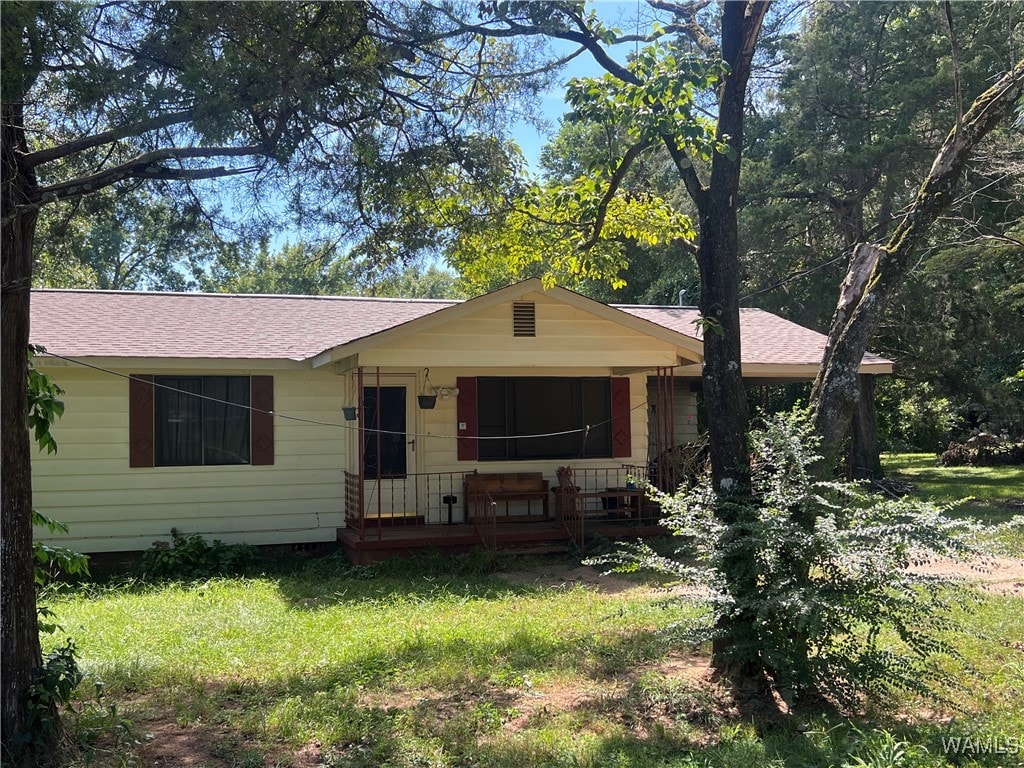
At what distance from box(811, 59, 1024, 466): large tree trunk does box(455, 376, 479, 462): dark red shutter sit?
21.0 ft

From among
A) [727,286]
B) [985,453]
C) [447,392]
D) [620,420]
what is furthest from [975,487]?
[727,286]

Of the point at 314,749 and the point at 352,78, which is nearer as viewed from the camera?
the point at 314,749

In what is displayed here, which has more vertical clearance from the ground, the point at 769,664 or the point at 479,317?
the point at 479,317

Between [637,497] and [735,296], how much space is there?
5857 millimetres

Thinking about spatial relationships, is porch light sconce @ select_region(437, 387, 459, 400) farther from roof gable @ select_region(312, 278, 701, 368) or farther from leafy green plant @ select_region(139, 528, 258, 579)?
leafy green plant @ select_region(139, 528, 258, 579)

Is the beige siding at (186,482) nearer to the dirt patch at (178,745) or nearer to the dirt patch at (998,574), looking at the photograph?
the dirt patch at (178,745)

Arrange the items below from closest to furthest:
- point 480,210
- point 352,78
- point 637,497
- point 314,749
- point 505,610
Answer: point 314,749 < point 352,78 < point 480,210 < point 505,610 < point 637,497

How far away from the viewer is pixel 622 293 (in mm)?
25656

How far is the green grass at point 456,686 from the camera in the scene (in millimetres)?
4191

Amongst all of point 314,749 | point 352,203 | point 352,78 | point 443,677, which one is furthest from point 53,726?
point 352,78

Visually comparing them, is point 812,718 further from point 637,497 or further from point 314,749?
point 637,497

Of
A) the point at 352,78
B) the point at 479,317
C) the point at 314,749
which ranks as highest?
the point at 352,78

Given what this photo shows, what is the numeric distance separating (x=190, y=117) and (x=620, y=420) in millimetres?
8569

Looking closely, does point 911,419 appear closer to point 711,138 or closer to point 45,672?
point 711,138
